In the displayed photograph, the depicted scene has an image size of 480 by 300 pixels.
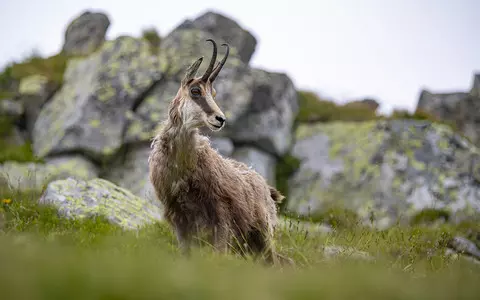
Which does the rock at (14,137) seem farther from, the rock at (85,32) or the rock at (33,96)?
the rock at (85,32)

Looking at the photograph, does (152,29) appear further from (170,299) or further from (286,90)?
(170,299)

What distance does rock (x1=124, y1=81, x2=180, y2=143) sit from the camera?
15461 millimetres

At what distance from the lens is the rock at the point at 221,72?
53.9 ft

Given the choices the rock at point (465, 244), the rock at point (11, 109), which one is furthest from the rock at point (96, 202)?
the rock at point (11, 109)

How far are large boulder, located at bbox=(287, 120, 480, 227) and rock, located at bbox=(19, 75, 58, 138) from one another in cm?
1065

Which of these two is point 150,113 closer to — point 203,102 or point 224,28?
point 224,28

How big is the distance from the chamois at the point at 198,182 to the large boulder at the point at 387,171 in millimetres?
7950

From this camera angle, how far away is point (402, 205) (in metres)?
14.8

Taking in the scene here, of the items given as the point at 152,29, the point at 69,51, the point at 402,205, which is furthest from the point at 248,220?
the point at 69,51

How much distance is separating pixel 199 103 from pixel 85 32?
63.9 feet

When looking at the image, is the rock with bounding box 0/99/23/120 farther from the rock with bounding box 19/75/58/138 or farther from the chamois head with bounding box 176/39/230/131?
the chamois head with bounding box 176/39/230/131

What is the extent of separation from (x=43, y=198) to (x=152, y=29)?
44.6 feet

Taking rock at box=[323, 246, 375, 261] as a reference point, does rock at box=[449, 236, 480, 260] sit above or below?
below

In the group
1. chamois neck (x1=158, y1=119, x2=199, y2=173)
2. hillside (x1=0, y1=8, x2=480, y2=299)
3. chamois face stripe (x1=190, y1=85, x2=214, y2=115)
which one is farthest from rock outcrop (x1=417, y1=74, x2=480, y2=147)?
chamois neck (x1=158, y1=119, x2=199, y2=173)
